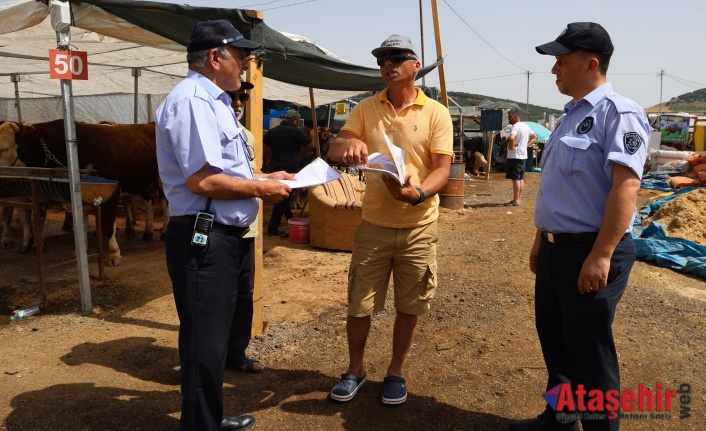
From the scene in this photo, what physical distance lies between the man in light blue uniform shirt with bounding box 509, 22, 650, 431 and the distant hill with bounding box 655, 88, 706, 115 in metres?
99.9

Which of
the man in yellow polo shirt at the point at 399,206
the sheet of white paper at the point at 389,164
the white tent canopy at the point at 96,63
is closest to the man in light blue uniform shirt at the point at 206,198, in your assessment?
the sheet of white paper at the point at 389,164

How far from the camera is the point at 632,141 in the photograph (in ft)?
7.77

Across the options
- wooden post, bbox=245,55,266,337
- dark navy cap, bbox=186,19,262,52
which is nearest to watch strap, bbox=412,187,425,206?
dark navy cap, bbox=186,19,262,52

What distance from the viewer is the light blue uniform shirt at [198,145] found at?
2.36 m

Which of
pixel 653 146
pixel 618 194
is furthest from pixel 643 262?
pixel 653 146

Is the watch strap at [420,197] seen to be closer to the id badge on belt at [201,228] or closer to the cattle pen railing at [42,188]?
the id badge on belt at [201,228]

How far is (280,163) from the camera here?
9.71 meters

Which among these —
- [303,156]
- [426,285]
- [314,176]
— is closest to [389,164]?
[314,176]

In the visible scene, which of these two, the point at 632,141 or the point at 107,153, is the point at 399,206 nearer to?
the point at 632,141

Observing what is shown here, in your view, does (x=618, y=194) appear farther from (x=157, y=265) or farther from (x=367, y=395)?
(x=157, y=265)

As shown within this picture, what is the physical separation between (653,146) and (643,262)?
55.7 ft

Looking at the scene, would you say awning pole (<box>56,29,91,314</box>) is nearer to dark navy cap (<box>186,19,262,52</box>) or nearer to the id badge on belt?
dark navy cap (<box>186,19,262,52</box>)

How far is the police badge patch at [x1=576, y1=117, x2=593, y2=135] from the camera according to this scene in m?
2.52

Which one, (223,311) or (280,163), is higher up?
(280,163)
